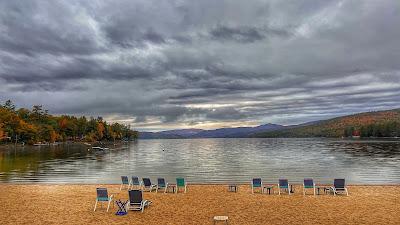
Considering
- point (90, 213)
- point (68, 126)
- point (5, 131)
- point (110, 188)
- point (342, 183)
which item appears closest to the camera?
point (90, 213)

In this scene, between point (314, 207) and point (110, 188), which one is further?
point (110, 188)

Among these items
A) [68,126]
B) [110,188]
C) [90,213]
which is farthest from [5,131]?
[90,213]

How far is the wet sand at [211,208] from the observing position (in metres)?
15.6

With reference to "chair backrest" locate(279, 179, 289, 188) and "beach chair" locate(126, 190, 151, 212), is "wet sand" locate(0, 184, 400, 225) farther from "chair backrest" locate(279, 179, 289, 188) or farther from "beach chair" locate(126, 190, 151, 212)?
"chair backrest" locate(279, 179, 289, 188)

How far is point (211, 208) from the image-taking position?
1819 cm

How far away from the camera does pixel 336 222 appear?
1495 centimetres

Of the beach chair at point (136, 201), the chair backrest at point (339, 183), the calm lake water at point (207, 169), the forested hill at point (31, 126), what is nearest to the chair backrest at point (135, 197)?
the beach chair at point (136, 201)

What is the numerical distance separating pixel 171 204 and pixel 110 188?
836 centimetres

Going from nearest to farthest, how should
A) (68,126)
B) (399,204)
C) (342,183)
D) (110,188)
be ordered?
(399,204) < (342,183) < (110,188) < (68,126)

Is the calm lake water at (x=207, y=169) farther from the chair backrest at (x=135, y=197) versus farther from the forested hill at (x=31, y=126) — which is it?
the forested hill at (x=31, y=126)

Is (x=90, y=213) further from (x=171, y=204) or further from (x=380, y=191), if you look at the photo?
(x=380, y=191)

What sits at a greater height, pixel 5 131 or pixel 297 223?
pixel 5 131

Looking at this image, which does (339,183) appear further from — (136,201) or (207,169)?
(207,169)

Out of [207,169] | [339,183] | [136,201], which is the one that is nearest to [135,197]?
[136,201]
